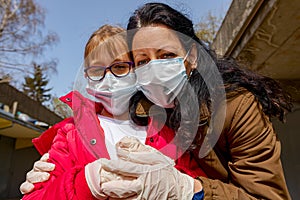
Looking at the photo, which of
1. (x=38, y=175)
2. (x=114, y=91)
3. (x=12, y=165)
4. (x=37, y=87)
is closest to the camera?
(x=38, y=175)

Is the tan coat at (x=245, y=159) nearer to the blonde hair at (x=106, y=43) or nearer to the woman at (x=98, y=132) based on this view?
the woman at (x=98, y=132)

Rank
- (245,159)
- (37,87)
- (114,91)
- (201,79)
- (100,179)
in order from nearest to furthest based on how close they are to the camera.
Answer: (100,179), (245,159), (201,79), (114,91), (37,87)

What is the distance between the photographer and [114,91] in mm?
1412

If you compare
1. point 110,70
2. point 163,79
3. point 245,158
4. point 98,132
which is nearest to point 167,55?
point 163,79

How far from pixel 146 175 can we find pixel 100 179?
150mm

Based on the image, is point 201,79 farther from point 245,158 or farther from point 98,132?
point 98,132

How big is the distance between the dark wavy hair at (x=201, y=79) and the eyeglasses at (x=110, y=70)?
0.11m

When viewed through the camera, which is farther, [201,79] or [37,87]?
[37,87]

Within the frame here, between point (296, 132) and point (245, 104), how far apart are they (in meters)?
3.20

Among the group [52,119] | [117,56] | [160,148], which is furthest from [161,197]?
[52,119]

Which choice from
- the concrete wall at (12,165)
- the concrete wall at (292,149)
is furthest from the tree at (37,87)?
the concrete wall at (292,149)

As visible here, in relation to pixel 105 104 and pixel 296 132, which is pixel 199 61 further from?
pixel 296 132

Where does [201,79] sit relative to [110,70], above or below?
above

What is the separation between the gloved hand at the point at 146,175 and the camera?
0.89m
